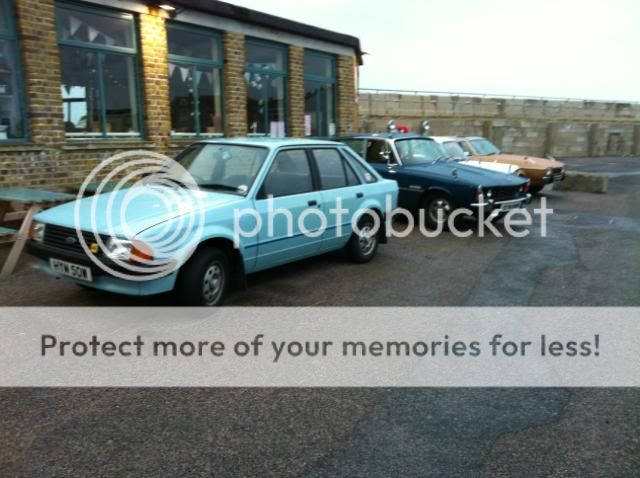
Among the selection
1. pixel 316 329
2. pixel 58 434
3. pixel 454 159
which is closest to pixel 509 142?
pixel 454 159

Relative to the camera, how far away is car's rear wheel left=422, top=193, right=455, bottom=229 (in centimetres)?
922

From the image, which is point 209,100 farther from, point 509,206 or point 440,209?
point 509,206

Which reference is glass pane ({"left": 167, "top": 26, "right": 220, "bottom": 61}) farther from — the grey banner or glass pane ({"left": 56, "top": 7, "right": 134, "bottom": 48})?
the grey banner

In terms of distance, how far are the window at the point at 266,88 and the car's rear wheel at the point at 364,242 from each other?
5.34m

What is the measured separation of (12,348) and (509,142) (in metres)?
27.9

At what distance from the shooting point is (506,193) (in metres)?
9.25

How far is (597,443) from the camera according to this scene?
306cm

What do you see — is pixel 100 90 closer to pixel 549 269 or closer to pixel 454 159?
pixel 454 159

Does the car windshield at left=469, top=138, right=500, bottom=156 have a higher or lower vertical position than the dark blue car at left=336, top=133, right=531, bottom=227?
higher

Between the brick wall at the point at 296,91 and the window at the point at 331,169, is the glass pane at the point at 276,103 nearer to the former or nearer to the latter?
the brick wall at the point at 296,91

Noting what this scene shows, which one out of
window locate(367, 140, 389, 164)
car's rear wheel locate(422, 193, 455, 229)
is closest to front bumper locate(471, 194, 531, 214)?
car's rear wheel locate(422, 193, 455, 229)

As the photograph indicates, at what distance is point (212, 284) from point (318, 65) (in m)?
10.3

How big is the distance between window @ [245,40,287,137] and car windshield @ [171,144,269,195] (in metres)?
5.92

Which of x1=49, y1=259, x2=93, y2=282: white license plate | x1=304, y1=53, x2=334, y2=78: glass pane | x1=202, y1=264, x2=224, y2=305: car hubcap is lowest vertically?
x1=202, y1=264, x2=224, y2=305: car hubcap
